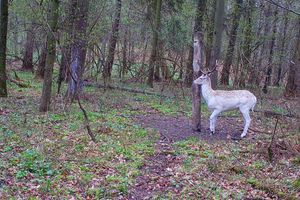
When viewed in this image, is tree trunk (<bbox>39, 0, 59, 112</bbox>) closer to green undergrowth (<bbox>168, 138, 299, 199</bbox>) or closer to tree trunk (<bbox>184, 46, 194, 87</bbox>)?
green undergrowth (<bbox>168, 138, 299, 199</bbox>)

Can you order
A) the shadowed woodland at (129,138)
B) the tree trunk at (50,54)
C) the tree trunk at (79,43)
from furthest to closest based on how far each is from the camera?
the tree trunk at (79,43) < the tree trunk at (50,54) < the shadowed woodland at (129,138)

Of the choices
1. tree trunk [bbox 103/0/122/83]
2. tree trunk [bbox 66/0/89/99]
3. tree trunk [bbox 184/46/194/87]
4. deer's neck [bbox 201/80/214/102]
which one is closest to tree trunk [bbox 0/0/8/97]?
tree trunk [bbox 66/0/89/99]

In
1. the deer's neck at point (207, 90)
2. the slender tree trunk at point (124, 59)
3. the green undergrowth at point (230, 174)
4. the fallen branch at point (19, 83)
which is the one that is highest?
the slender tree trunk at point (124, 59)

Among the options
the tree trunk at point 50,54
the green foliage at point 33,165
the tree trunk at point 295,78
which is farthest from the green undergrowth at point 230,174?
the tree trunk at point 295,78

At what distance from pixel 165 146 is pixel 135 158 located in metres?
1.61

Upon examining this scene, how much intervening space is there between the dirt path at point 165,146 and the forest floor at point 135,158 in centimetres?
2

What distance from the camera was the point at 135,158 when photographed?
9.16 meters

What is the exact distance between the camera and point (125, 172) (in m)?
8.21

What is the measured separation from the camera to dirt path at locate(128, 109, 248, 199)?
7570mm

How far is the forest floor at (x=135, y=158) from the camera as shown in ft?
24.0

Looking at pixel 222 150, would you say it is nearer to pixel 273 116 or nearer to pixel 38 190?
pixel 38 190

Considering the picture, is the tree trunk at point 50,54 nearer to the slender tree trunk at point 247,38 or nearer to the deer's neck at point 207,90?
the deer's neck at point 207,90

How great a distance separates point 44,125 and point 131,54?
15526 millimetres

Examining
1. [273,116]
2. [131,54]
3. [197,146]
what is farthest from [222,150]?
[131,54]
